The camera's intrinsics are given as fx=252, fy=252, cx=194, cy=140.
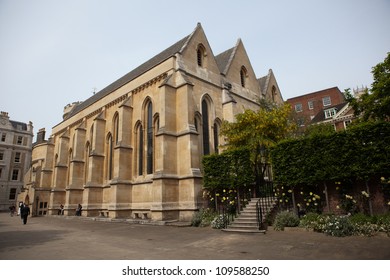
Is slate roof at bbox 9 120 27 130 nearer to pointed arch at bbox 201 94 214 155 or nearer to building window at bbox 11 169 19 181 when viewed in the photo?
building window at bbox 11 169 19 181

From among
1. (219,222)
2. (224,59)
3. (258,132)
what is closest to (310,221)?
(219,222)

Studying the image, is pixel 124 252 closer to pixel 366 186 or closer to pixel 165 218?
pixel 165 218

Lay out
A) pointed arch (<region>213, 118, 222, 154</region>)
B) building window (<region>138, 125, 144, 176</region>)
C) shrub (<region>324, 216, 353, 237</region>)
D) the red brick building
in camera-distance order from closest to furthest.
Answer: shrub (<region>324, 216, 353, 237</region>)
building window (<region>138, 125, 144, 176</region>)
pointed arch (<region>213, 118, 222, 154</region>)
the red brick building

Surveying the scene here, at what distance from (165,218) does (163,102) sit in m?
8.20

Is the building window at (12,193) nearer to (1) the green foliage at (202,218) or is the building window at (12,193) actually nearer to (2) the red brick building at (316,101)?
(1) the green foliage at (202,218)

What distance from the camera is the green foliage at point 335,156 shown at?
38.3 feet

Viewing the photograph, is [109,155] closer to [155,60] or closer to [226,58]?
[155,60]

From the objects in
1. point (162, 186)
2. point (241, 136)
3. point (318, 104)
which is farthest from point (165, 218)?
point (318, 104)

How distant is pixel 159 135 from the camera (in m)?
17.8

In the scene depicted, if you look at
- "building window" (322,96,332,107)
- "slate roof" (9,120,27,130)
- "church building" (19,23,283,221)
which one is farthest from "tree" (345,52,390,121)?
"slate roof" (9,120,27,130)

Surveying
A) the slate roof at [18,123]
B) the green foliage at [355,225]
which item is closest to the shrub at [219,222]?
the green foliage at [355,225]

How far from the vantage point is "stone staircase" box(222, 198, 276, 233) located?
40.2 ft

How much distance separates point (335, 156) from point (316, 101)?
42448 millimetres

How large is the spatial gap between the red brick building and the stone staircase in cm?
3632
